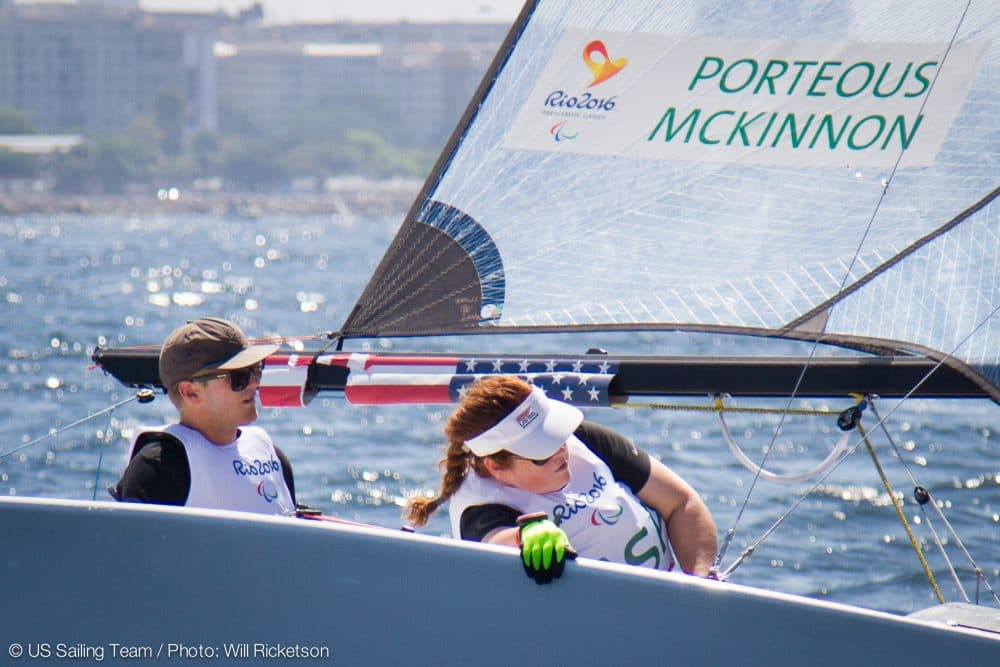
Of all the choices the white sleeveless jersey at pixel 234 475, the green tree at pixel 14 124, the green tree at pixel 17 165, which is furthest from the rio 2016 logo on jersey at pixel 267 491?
the green tree at pixel 14 124

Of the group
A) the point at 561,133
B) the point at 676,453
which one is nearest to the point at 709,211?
the point at 561,133

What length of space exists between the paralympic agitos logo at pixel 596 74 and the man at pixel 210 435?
89cm

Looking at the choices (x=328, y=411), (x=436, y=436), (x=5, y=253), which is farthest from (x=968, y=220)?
(x=5, y=253)

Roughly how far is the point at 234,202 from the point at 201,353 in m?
79.3

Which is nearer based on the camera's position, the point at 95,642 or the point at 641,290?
the point at 95,642

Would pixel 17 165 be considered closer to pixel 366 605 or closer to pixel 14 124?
pixel 14 124

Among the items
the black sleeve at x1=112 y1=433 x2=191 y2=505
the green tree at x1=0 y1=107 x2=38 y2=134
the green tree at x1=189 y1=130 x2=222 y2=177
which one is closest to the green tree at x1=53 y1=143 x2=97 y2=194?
the green tree at x1=189 y1=130 x2=222 y2=177

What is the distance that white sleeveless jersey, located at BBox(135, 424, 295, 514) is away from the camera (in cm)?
251

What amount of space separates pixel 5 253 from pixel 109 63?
7230 centimetres

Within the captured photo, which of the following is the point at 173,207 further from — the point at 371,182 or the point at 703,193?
the point at 703,193

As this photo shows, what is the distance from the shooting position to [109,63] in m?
101

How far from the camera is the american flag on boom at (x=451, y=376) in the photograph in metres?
2.91

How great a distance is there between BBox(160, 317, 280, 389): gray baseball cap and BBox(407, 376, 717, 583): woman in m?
0.39

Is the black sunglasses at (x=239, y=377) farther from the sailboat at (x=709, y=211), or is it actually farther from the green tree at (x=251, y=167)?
the green tree at (x=251, y=167)
